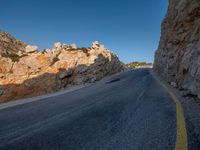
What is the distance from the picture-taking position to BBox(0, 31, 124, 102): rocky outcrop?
23.8 m

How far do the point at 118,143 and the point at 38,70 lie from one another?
2560 centimetres

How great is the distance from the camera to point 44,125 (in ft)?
18.7

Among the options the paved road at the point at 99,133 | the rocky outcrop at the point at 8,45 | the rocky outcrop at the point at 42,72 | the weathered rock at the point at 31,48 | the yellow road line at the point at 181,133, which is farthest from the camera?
→ the rocky outcrop at the point at 8,45

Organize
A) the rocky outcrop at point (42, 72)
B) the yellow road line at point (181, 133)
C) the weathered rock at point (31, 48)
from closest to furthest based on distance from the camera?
the yellow road line at point (181, 133), the rocky outcrop at point (42, 72), the weathered rock at point (31, 48)

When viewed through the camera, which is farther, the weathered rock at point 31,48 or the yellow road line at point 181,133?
the weathered rock at point 31,48

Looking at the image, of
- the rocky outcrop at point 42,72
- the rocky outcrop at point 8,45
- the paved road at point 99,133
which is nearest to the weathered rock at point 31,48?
the rocky outcrop at point 42,72

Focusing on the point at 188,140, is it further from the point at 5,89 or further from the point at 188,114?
the point at 5,89

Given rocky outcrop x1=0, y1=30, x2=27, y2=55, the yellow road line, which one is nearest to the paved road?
the yellow road line

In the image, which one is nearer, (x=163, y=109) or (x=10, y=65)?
(x=163, y=109)

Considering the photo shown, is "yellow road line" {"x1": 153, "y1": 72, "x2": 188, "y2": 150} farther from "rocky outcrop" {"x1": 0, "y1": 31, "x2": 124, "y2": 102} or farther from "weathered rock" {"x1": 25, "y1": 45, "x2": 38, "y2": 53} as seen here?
"weathered rock" {"x1": 25, "y1": 45, "x2": 38, "y2": 53}

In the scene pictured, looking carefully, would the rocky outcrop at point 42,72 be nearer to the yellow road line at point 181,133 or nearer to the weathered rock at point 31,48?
the weathered rock at point 31,48

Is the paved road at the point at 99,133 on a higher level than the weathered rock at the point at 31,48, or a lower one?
lower

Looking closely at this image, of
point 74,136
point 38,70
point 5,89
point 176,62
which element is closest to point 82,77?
point 38,70

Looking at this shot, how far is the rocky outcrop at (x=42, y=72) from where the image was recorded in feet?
78.0
